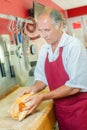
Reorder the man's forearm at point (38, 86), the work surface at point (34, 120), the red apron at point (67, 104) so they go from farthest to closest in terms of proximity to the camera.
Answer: the man's forearm at point (38, 86) → the red apron at point (67, 104) → the work surface at point (34, 120)

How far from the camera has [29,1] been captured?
9.46ft

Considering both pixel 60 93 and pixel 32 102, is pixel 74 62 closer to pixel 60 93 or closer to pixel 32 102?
pixel 60 93

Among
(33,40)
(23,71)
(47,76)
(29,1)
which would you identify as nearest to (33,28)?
(33,40)

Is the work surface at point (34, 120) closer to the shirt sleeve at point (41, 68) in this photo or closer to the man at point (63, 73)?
the man at point (63, 73)

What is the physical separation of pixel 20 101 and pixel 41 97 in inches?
4.8

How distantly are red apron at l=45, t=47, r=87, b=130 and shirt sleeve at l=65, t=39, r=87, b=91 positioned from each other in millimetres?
73

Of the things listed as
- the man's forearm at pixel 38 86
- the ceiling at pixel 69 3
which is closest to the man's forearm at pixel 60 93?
the man's forearm at pixel 38 86

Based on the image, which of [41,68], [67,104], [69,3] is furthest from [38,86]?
[69,3]

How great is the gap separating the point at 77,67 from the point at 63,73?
0.38ft

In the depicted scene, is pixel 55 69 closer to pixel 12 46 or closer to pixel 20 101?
pixel 20 101

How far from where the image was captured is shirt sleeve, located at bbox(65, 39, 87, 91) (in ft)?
4.02

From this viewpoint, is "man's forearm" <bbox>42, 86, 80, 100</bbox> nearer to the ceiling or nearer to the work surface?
the work surface

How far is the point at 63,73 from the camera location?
1307 millimetres

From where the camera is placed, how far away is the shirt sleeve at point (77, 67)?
1.23m
